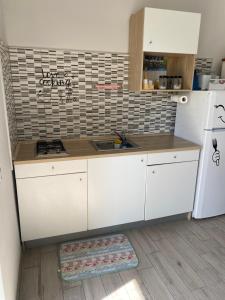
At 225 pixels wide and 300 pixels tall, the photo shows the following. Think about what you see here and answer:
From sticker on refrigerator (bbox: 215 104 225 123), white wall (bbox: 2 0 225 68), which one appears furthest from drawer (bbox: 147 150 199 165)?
white wall (bbox: 2 0 225 68)

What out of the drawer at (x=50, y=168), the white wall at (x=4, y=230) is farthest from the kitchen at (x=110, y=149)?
the white wall at (x=4, y=230)

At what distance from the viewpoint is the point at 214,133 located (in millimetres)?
2291

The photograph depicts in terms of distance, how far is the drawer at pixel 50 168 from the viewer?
6.10ft

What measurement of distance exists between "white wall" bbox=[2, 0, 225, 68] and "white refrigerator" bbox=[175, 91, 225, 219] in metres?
0.94

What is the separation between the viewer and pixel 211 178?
2420 mm

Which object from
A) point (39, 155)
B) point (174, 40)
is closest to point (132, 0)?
point (174, 40)

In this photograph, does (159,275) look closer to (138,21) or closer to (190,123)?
(190,123)

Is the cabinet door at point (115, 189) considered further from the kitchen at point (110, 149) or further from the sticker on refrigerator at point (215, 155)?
the sticker on refrigerator at point (215, 155)

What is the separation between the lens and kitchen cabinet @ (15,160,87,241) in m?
1.90

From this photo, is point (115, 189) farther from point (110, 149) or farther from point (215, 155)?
point (215, 155)

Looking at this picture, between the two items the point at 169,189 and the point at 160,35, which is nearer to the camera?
the point at 160,35

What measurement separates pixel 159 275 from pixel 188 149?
3.74 ft

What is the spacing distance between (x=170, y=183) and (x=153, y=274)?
842mm

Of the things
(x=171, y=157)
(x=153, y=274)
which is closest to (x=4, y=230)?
(x=153, y=274)
